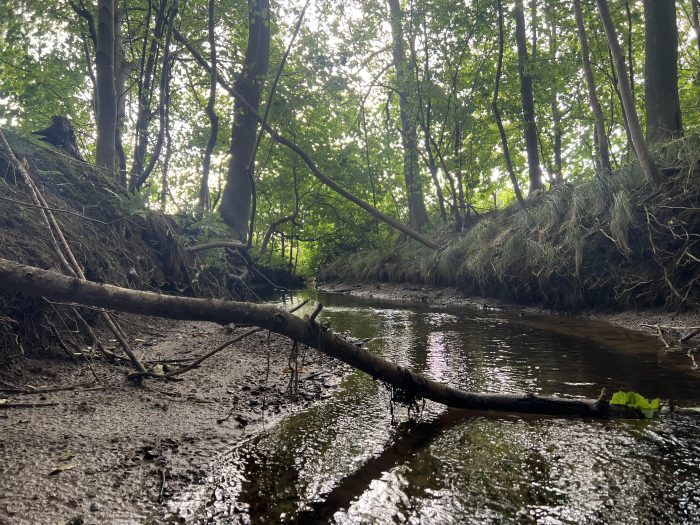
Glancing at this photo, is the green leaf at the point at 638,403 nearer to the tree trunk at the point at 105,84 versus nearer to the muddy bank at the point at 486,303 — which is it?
the muddy bank at the point at 486,303

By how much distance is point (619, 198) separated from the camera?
6133 mm

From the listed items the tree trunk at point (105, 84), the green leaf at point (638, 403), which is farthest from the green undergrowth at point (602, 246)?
the tree trunk at point (105, 84)

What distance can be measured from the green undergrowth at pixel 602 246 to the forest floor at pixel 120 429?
442cm

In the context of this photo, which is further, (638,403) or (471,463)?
(638,403)

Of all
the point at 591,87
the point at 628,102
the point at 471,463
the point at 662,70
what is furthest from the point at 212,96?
the point at 471,463

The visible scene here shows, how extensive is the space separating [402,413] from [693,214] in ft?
15.9

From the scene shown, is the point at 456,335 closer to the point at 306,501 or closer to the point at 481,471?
the point at 481,471

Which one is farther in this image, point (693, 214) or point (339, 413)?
point (693, 214)

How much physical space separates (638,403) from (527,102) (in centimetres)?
815

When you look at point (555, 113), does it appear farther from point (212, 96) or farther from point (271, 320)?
point (271, 320)

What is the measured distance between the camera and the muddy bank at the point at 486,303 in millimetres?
5160

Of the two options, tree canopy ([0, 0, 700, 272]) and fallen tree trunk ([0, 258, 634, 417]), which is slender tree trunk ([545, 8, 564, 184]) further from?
fallen tree trunk ([0, 258, 634, 417])

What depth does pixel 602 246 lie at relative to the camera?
21.1 feet

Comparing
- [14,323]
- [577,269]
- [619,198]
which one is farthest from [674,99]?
[14,323]
